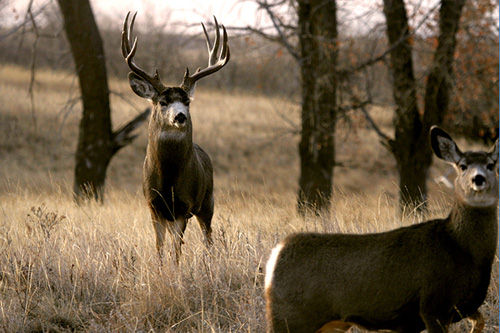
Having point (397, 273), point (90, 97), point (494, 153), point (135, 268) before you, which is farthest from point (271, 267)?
point (90, 97)

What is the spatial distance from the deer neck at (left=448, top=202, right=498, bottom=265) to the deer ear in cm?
360

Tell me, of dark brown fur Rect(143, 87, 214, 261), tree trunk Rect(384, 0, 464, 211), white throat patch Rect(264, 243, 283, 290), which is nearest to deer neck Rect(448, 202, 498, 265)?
white throat patch Rect(264, 243, 283, 290)

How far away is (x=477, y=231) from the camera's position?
12.3ft

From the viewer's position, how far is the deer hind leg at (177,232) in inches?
237

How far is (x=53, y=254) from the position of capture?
604 centimetres

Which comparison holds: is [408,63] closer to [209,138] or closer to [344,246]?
[344,246]

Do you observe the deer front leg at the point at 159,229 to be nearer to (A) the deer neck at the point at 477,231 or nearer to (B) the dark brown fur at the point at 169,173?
(B) the dark brown fur at the point at 169,173

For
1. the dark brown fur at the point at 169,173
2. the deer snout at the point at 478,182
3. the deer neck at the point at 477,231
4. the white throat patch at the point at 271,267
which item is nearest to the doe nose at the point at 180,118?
the dark brown fur at the point at 169,173

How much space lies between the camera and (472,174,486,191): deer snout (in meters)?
3.62

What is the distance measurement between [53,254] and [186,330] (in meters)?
1.67

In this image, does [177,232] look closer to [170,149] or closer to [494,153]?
[170,149]

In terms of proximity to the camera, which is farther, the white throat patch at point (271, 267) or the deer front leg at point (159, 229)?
the deer front leg at point (159, 229)

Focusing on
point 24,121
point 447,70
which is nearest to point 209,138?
point 24,121

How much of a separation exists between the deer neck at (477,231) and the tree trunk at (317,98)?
7.33 metres
